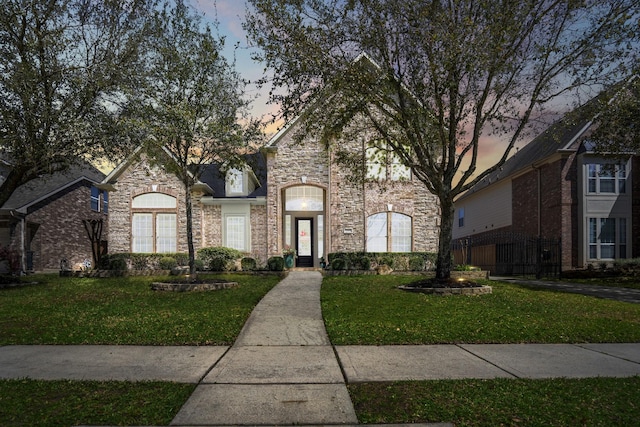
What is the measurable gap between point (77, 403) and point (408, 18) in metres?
12.0

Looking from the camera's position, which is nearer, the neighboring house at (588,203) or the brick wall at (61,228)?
the neighboring house at (588,203)

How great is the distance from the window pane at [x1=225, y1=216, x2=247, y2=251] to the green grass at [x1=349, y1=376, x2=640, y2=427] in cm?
1921

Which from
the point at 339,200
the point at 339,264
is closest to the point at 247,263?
the point at 339,264

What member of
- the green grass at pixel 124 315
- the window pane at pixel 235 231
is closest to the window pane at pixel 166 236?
the window pane at pixel 235 231

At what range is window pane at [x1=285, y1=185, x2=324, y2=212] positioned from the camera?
2339 centimetres

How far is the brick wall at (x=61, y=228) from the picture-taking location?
28281 mm

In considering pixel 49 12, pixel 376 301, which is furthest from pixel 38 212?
pixel 376 301

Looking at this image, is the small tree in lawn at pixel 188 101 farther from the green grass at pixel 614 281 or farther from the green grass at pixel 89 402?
the green grass at pixel 614 281

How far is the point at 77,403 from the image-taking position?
186 inches

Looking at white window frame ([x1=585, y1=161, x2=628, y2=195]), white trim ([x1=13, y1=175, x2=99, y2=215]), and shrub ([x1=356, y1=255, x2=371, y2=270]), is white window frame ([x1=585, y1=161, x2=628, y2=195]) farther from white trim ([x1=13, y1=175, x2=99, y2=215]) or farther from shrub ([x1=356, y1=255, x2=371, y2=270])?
white trim ([x1=13, y1=175, x2=99, y2=215])

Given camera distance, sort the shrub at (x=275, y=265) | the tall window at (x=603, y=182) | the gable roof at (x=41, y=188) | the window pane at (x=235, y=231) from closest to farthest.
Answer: the shrub at (x=275, y=265) → the tall window at (x=603, y=182) → the window pane at (x=235, y=231) → the gable roof at (x=41, y=188)

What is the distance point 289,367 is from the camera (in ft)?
20.2

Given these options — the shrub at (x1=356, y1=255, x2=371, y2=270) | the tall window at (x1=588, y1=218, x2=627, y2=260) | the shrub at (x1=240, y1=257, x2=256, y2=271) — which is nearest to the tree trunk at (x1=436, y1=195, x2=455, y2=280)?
the shrub at (x1=356, y1=255, x2=371, y2=270)

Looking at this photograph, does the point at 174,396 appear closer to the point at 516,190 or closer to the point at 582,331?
the point at 582,331
